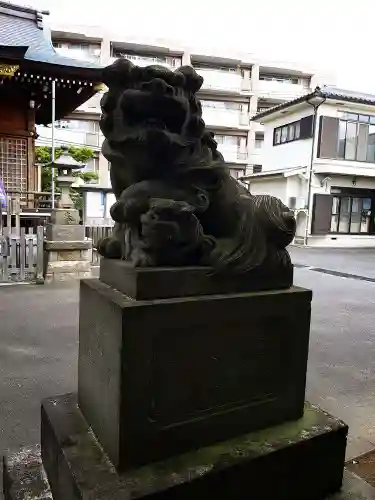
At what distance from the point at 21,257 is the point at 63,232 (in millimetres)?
764

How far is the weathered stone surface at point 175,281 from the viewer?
50.8 inches

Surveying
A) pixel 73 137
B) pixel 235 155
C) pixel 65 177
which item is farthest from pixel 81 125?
pixel 65 177

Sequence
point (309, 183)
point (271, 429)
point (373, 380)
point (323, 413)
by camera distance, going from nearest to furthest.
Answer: point (271, 429) → point (323, 413) → point (373, 380) → point (309, 183)

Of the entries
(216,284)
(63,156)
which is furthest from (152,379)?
(63,156)

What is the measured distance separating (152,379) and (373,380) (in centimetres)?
248

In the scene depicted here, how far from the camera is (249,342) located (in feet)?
4.83

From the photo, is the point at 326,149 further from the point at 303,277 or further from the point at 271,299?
the point at 271,299

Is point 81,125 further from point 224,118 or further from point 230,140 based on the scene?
point 230,140

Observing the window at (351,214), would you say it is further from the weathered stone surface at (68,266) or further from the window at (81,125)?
the window at (81,125)

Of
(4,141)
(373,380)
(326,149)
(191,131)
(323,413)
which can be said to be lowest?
(373,380)

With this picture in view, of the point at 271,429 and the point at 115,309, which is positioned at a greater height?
the point at 115,309

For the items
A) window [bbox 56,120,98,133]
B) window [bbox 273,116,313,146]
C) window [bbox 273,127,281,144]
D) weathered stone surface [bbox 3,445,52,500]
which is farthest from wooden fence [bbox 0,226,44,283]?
window [bbox 56,120,98,133]

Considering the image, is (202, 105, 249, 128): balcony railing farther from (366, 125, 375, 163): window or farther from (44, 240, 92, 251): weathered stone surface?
(44, 240, 92, 251): weathered stone surface

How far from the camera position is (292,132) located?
54.5 feet
